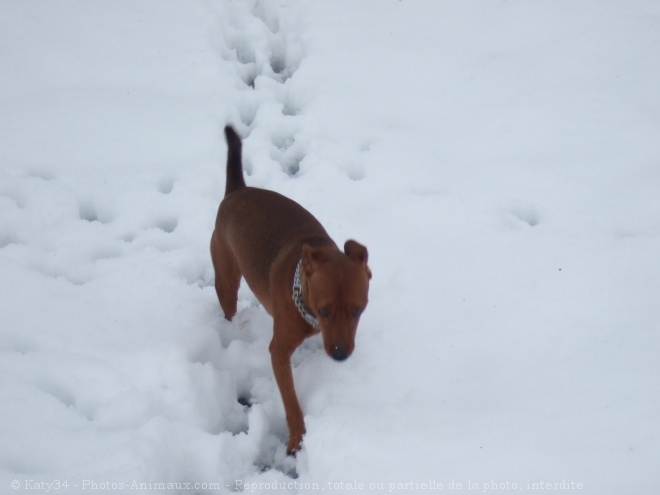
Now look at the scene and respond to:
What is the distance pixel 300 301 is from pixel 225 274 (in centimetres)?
71

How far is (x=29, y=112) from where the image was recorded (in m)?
4.17

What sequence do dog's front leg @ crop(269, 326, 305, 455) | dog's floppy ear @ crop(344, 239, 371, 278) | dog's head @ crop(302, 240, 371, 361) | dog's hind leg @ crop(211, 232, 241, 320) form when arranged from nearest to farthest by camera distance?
dog's head @ crop(302, 240, 371, 361), dog's floppy ear @ crop(344, 239, 371, 278), dog's front leg @ crop(269, 326, 305, 455), dog's hind leg @ crop(211, 232, 241, 320)

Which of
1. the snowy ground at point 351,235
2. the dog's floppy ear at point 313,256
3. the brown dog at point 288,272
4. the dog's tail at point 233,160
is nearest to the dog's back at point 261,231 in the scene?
the brown dog at point 288,272

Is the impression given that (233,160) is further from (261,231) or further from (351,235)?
(351,235)

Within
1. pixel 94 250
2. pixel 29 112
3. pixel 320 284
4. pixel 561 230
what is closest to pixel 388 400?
pixel 320 284

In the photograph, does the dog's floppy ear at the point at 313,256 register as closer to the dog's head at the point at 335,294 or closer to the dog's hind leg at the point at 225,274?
the dog's head at the point at 335,294

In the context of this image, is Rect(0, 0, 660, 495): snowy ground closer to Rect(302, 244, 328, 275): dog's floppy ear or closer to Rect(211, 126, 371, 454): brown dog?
Rect(211, 126, 371, 454): brown dog

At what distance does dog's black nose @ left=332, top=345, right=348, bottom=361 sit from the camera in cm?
212

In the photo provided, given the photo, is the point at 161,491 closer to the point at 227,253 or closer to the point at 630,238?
the point at 227,253

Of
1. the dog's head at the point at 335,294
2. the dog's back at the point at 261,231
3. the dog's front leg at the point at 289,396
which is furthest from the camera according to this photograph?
the dog's back at the point at 261,231

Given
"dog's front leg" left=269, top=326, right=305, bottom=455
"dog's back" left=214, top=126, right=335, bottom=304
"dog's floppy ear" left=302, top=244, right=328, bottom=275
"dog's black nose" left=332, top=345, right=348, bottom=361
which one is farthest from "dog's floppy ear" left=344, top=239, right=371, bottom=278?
"dog's front leg" left=269, top=326, right=305, bottom=455

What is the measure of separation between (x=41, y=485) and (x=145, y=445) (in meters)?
0.39

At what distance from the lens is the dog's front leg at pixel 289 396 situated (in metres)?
2.38

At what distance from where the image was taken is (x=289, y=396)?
2.38m
